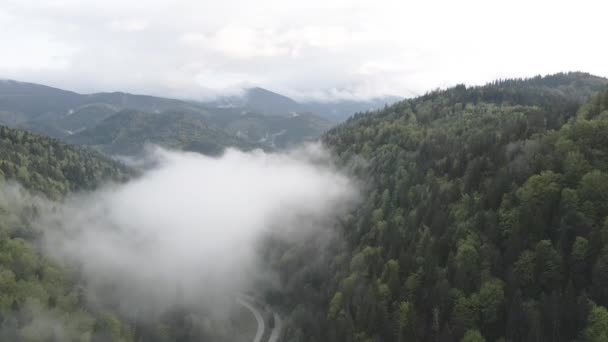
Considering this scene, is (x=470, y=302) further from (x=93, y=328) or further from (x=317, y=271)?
(x=93, y=328)

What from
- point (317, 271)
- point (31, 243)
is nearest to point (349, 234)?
point (317, 271)

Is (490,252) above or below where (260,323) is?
above

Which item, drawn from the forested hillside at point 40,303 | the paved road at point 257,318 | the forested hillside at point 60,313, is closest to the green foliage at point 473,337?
the paved road at point 257,318

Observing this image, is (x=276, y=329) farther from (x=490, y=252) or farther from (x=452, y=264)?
(x=490, y=252)

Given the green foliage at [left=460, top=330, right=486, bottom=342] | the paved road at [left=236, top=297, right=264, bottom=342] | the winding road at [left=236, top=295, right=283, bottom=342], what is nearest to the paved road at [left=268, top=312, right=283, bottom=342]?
the winding road at [left=236, top=295, right=283, bottom=342]

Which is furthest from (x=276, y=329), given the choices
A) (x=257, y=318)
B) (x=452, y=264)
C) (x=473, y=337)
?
(x=473, y=337)

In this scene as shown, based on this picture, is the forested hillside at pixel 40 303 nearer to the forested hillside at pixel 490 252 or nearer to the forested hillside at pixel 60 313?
the forested hillside at pixel 60 313

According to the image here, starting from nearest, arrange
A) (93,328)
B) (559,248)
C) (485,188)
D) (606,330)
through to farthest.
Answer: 1. (606,330)
2. (559,248)
3. (485,188)
4. (93,328)

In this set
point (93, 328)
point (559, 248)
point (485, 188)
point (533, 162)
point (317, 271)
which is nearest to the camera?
point (559, 248)

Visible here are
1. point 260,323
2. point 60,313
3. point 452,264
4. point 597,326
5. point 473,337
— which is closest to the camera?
point 597,326
